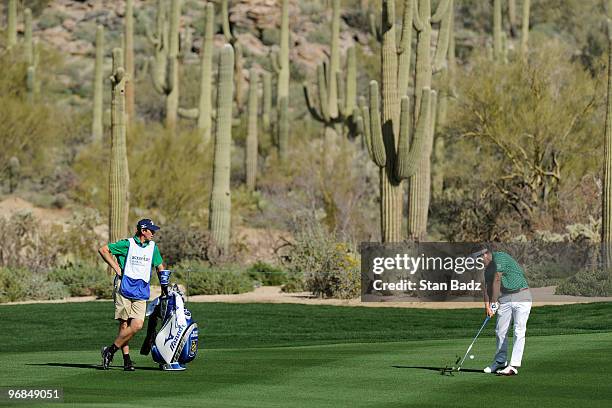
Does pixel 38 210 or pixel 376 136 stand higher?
pixel 376 136

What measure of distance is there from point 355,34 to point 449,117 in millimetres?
39958

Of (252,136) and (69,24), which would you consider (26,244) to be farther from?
(69,24)

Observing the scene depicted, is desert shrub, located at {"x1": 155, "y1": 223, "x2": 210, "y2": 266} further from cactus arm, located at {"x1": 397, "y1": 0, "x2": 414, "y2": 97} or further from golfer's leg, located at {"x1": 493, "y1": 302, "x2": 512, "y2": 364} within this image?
golfer's leg, located at {"x1": 493, "y1": 302, "x2": 512, "y2": 364}

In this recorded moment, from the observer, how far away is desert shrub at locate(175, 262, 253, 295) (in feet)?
104

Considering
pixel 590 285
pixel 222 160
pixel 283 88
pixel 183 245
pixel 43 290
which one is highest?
pixel 283 88

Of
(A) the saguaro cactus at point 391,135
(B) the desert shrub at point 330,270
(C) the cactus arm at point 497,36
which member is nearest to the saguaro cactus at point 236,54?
(C) the cactus arm at point 497,36

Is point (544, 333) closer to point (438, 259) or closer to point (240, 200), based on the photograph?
point (438, 259)

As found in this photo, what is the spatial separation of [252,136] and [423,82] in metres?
14.6

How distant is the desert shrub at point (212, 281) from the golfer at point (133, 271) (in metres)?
17.1

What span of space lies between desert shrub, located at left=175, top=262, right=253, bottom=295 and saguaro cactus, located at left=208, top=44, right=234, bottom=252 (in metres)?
2.83

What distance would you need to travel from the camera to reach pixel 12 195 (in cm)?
5000

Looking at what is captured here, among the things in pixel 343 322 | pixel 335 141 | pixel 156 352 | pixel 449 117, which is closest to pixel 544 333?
pixel 343 322

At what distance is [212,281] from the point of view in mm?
31797

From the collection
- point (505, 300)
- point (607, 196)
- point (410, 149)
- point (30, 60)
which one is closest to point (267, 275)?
point (410, 149)
